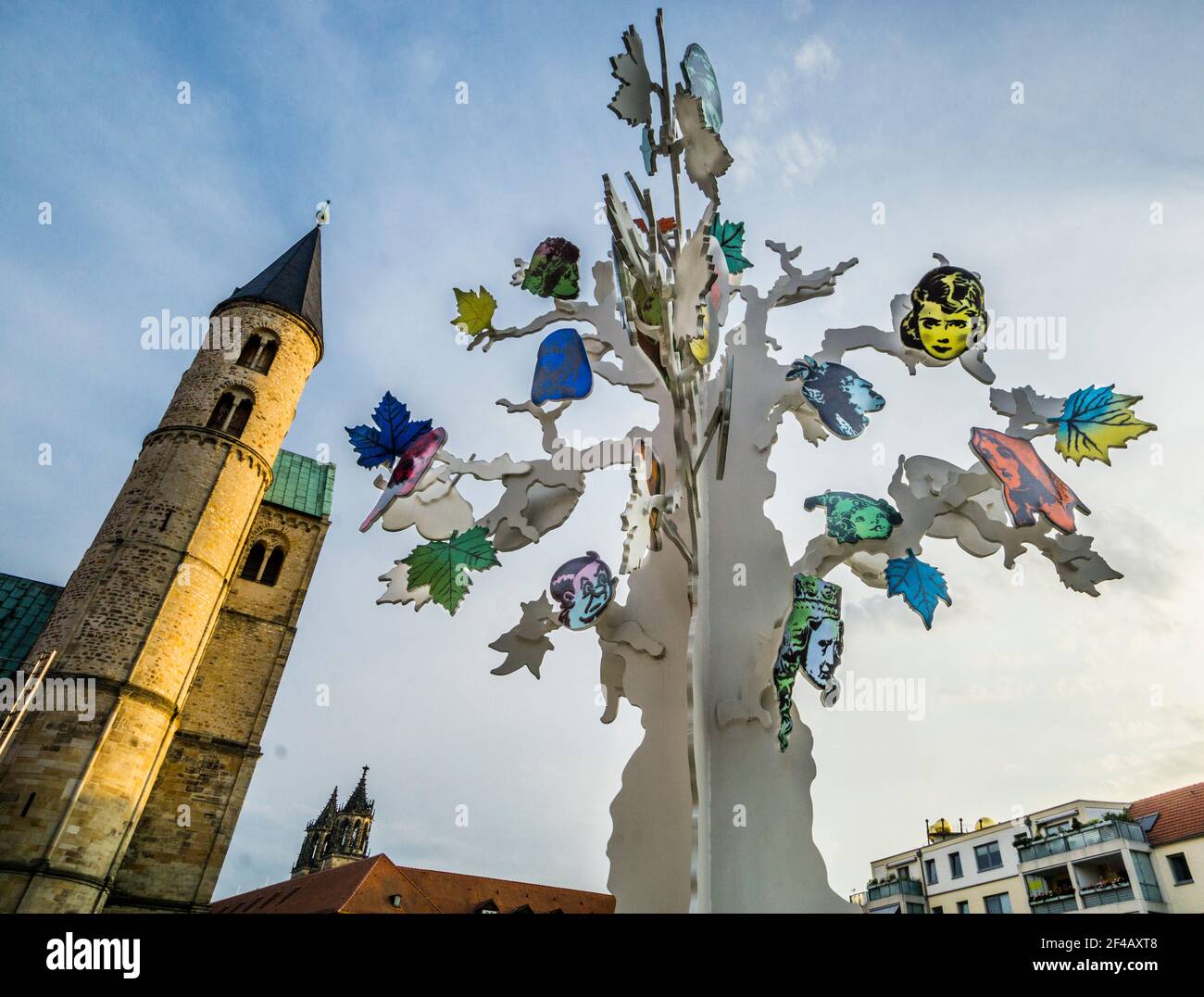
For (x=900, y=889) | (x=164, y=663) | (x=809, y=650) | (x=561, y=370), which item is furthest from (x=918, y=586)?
(x=900, y=889)

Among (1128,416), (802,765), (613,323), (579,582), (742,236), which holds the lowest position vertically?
(802,765)

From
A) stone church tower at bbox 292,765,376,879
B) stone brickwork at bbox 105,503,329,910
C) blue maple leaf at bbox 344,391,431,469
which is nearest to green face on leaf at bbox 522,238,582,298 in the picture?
blue maple leaf at bbox 344,391,431,469

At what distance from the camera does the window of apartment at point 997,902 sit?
92.5 ft

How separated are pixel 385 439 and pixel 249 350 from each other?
20483 mm

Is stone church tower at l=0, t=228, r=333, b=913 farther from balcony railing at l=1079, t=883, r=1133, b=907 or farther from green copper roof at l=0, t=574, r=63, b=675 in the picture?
balcony railing at l=1079, t=883, r=1133, b=907

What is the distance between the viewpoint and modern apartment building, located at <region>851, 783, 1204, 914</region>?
921 inches

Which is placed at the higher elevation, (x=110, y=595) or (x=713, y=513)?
(x=110, y=595)

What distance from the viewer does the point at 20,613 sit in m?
24.0

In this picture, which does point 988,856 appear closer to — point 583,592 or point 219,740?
point 219,740

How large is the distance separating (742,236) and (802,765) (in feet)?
18.3

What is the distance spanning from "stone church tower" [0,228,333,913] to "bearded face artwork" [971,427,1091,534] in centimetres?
1860
